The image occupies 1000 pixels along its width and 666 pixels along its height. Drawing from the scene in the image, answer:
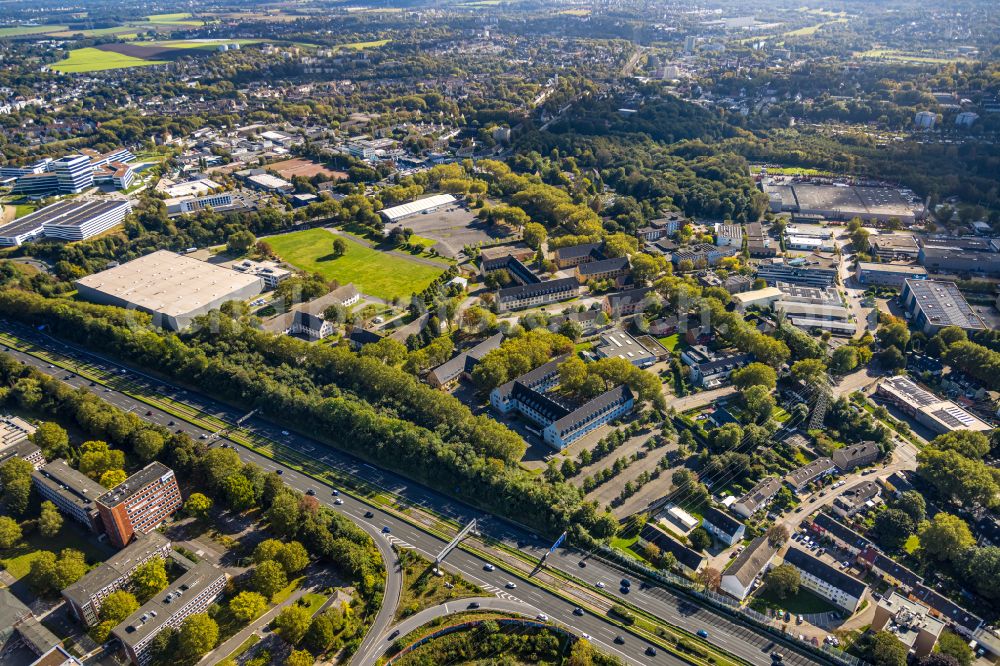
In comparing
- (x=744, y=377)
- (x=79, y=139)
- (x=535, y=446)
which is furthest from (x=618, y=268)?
(x=79, y=139)

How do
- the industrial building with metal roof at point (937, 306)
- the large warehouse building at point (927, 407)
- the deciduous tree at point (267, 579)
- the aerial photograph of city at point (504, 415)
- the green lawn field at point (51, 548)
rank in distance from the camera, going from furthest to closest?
the industrial building with metal roof at point (937, 306) < the large warehouse building at point (927, 407) < the green lawn field at point (51, 548) < the deciduous tree at point (267, 579) < the aerial photograph of city at point (504, 415)

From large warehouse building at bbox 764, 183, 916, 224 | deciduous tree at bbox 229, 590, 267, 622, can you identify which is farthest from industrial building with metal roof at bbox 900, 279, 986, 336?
deciduous tree at bbox 229, 590, 267, 622

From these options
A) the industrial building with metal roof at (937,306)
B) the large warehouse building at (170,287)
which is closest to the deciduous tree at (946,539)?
the industrial building with metal roof at (937,306)

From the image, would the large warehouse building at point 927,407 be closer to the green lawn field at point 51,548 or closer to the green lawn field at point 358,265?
the green lawn field at point 358,265

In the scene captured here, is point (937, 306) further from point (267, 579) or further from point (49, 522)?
point (49, 522)

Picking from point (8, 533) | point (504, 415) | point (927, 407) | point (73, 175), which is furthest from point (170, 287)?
point (927, 407)

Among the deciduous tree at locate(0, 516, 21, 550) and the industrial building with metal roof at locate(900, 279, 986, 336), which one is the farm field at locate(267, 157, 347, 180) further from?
the industrial building with metal roof at locate(900, 279, 986, 336)
